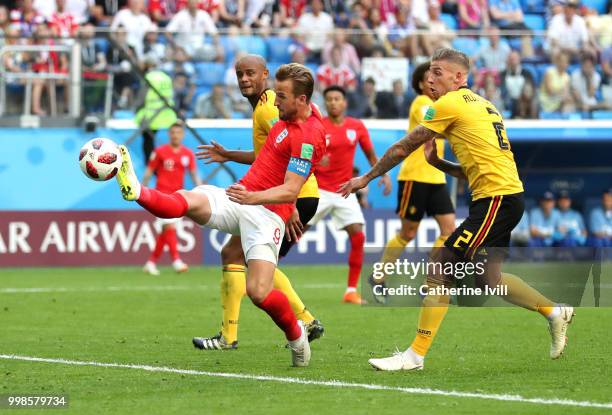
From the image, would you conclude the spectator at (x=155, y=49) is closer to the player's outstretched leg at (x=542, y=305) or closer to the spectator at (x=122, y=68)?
the spectator at (x=122, y=68)

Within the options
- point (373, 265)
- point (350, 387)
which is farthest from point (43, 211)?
point (350, 387)

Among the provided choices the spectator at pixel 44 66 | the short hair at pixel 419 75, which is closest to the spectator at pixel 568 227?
the spectator at pixel 44 66

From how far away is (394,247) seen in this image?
14477mm

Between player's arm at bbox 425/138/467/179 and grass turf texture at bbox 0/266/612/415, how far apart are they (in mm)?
1382

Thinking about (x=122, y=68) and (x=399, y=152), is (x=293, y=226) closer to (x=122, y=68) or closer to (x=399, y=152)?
(x=399, y=152)

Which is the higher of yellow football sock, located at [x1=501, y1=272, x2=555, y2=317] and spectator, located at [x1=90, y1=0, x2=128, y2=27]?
spectator, located at [x1=90, y1=0, x2=128, y2=27]

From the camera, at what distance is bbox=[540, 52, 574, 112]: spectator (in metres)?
22.1

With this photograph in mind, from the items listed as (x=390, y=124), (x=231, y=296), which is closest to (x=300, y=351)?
(x=231, y=296)

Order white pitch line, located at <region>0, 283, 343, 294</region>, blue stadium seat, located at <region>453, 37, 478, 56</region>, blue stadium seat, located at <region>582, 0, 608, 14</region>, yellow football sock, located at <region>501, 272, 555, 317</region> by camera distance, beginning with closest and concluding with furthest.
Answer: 1. yellow football sock, located at <region>501, 272, 555, 317</region>
2. white pitch line, located at <region>0, 283, 343, 294</region>
3. blue stadium seat, located at <region>453, 37, 478, 56</region>
4. blue stadium seat, located at <region>582, 0, 608, 14</region>

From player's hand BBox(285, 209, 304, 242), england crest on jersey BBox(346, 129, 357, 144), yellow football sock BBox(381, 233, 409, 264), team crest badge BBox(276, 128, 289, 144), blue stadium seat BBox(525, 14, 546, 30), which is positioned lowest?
yellow football sock BBox(381, 233, 409, 264)

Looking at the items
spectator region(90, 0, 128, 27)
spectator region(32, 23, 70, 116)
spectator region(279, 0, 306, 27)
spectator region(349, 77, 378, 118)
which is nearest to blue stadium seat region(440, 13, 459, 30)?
spectator region(279, 0, 306, 27)

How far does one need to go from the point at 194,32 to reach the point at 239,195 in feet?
42.5

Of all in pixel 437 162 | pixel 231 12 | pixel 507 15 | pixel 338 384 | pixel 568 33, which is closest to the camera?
pixel 338 384

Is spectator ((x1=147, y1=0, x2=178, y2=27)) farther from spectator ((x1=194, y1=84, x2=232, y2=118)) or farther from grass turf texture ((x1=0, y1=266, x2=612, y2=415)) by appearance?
grass turf texture ((x1=0, y1=266, x2=612, y2=415))
